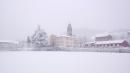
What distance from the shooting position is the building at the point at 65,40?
7.59ft

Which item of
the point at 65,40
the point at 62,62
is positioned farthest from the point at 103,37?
the point at 62,62

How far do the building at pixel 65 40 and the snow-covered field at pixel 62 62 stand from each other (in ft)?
0.39

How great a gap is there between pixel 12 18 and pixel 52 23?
591 mm

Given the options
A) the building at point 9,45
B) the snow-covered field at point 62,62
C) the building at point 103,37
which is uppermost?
the building at point 103,37

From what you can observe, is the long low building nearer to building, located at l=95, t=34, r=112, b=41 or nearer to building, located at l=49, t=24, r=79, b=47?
building, located at l=95, t=34, r=112, b=41

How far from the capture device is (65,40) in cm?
231

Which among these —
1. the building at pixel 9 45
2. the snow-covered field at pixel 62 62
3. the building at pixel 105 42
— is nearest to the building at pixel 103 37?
the building at pixel 105 42

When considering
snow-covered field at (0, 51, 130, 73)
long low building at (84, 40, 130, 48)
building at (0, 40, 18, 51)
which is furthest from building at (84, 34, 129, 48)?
building at (0, 40, 18, 51)

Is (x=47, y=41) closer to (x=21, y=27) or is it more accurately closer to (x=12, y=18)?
(x=21, y=27)

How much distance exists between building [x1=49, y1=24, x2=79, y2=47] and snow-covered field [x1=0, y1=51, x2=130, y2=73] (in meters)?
0.12

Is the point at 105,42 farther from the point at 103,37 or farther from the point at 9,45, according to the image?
the point at 9,45

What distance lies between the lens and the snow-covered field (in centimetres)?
229

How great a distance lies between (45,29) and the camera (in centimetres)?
233

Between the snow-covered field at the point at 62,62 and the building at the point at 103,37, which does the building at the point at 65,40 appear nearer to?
the snow-covered field at the point at 62,62
